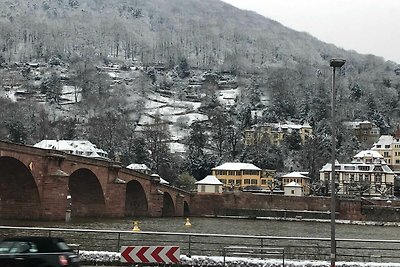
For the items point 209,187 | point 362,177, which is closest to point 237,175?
point 209,187

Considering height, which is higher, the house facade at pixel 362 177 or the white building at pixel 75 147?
the white building at pixel 75 147

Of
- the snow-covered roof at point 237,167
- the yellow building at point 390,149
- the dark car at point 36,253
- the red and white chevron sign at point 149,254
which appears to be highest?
the dark car at point 36,253

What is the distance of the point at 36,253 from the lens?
1694 centimetres

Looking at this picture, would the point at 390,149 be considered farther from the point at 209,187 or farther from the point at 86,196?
the point at 86,196

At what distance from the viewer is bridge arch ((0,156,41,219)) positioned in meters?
57.2

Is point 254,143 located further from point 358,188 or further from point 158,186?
point 158,186

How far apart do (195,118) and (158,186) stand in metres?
94.9

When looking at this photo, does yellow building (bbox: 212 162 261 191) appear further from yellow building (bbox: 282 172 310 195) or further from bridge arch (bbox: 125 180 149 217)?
bridge arch (bbox: 125 180 149 217)

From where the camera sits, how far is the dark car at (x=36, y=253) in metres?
16.8

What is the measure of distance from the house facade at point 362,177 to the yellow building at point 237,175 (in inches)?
484

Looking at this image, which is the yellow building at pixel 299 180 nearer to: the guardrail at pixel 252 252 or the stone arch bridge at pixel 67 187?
the stone arch bridge at pixel 67 187

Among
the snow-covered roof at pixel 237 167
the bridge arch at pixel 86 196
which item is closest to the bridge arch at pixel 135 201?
the bridge arch at pixel 86 196

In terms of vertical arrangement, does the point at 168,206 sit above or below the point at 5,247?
below

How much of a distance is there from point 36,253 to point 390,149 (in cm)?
13546
